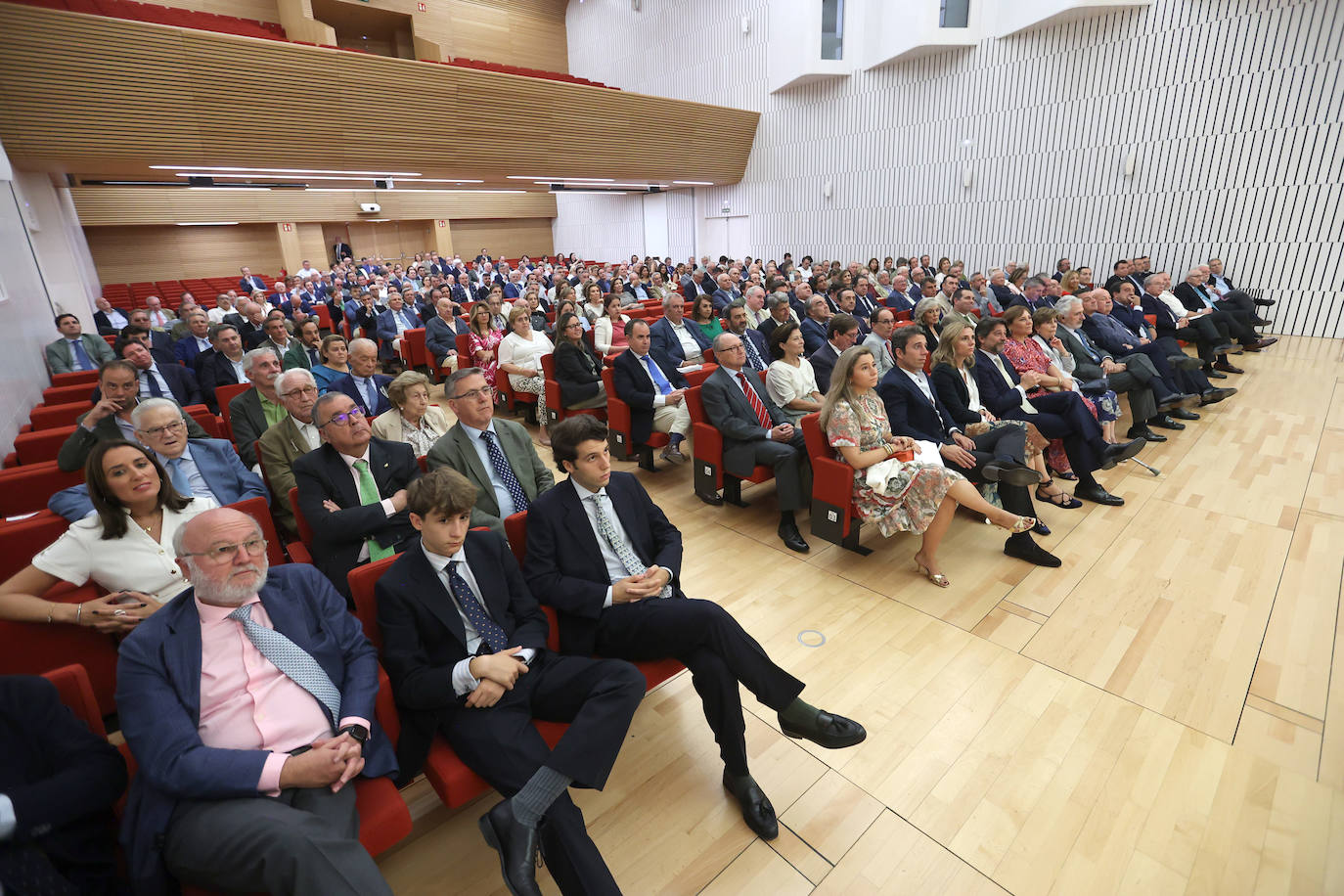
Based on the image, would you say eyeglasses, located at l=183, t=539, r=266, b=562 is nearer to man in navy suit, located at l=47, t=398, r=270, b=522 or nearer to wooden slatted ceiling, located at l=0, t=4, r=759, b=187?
man in navy suit, located at l=47, t=398, r=270, b=522

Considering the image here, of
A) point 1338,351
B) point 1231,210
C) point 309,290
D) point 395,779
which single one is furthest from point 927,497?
point 309,290

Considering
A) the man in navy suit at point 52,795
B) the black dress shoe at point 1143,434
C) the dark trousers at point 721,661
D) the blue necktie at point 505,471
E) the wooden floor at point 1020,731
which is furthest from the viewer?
the black dress shoe at point 1143,434

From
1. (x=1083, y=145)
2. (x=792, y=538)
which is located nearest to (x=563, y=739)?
(x=792, y=538)

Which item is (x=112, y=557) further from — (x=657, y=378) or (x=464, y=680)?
(x=657, y=378)

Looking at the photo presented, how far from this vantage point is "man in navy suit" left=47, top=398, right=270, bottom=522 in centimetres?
221

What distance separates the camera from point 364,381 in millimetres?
3848

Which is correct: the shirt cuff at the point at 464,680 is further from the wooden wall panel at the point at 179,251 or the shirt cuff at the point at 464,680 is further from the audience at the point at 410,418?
the wooden wall panel at the point at 179,251

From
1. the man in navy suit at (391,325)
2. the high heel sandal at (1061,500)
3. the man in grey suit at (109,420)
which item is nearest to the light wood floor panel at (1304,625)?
the high heel sandal at (1061,500)

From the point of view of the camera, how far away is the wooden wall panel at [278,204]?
539 inches

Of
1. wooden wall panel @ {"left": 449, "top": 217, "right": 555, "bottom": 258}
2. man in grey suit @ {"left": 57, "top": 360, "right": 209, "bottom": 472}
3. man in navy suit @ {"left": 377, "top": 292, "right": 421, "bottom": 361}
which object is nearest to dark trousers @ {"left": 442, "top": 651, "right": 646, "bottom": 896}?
man in grey suit @ {"left": 57, "top": 360, "right": 209, "bottom": 472}

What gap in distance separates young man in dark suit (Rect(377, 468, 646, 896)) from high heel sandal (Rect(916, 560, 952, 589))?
6.65 feet

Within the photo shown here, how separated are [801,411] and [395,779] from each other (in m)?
3.16

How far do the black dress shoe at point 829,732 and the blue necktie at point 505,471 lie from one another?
1439 millimetres

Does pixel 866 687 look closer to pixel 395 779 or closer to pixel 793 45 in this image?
pixel 395 779
